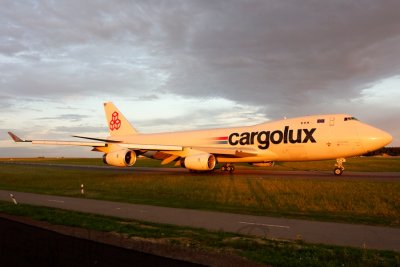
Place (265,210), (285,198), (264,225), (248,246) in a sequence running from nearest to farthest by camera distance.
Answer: (248,246) → (264,225) → (265,210) → (285,198)

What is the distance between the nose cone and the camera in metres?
31.0

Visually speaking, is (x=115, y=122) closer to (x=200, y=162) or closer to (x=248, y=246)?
(x=200, y=162)

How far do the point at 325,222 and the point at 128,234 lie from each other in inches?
264

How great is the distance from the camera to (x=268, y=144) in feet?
117

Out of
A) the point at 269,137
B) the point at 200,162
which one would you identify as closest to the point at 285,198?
the point at 200,162

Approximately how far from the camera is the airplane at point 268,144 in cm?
3191

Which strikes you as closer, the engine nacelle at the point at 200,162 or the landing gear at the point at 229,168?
the engine nacelle at the point at 200,162

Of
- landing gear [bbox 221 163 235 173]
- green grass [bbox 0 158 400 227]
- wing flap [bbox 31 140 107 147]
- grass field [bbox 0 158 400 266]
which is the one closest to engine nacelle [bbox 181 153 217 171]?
landing gear [bbox 221 163 235 173]

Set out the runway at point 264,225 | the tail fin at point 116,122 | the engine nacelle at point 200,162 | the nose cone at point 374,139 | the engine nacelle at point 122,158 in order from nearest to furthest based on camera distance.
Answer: the runway at point 264,225 < the nose cone at point 374,139 < the engine nacelle at point 200,162 < the engine nacelle at point 122,158 < the tail fin at point 116,122

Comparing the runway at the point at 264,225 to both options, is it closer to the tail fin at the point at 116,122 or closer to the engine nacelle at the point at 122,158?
the engine nacelle at the point at 122,158

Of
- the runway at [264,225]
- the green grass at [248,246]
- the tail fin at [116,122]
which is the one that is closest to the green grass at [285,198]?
the runway at [264,225]

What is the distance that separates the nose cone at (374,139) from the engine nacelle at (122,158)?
20.0 m

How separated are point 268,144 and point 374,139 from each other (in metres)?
9.01

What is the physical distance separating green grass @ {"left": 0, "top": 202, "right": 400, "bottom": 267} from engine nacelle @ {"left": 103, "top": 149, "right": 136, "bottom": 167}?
2190 cm
